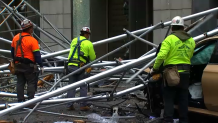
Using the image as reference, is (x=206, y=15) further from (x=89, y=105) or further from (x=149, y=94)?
(x=89, y=105)

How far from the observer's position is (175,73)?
5422mm

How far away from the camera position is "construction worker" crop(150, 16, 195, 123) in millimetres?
5457

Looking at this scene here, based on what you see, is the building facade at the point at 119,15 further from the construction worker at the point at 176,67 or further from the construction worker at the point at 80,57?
the construction worker at the point at 176,67

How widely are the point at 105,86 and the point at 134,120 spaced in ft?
13.4

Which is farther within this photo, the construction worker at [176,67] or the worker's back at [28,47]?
the worker's back at [28,47]

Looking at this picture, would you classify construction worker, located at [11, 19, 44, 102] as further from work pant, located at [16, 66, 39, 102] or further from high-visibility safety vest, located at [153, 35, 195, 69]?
high-visibility safety vest, located at [153, 35, 195, 69]

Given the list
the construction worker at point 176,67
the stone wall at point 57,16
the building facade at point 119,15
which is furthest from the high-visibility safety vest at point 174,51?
the stone wall at point 57,16

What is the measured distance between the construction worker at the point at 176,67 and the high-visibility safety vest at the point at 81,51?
1976 mm

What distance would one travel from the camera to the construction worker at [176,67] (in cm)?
546

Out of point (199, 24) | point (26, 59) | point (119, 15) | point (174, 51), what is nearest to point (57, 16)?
point (119, 15)

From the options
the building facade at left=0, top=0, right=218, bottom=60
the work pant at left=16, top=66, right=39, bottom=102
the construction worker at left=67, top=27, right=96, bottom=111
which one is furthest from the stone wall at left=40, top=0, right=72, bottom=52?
the work pant at left=16, top=66, right=39, bottom=102

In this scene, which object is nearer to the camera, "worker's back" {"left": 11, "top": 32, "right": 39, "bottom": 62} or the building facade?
"worker's back" {"left": 11, "top": 32, "right": 39, "bottom": 62}

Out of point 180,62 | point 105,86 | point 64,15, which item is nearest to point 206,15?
point 180,62

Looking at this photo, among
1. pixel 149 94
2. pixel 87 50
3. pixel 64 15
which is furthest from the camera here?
pixel 64 15
